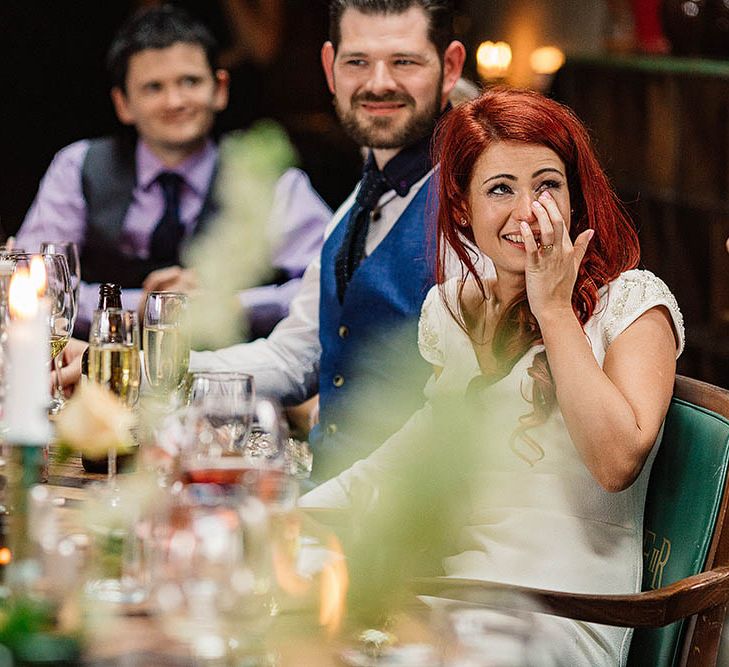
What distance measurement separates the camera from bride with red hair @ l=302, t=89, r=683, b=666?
163 centimetres

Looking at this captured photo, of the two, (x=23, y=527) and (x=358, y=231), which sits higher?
(x=358, y=231)

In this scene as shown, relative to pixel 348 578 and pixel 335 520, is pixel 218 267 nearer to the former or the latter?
pixel 335 520

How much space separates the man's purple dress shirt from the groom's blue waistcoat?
145 centimetres

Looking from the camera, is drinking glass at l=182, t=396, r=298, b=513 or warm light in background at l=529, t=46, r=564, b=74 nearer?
drinking glass at l=182, t=396, r=298, b=513

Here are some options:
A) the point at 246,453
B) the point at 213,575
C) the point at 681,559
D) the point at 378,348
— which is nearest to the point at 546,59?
the point at 378,348

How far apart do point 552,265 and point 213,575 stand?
2.70 feet

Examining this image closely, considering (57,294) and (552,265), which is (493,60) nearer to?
(57,294)

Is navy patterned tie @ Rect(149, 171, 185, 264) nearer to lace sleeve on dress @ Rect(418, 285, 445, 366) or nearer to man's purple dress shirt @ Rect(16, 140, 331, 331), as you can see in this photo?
man's purple dress shirt @ Rect(16, 140, 331, 331)

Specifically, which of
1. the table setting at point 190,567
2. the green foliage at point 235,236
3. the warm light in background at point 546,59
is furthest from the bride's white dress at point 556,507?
the warm light in background at point 546,59

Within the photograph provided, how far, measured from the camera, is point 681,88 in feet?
16.6

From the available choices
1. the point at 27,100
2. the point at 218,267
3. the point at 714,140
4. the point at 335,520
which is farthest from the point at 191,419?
the point at 27,100

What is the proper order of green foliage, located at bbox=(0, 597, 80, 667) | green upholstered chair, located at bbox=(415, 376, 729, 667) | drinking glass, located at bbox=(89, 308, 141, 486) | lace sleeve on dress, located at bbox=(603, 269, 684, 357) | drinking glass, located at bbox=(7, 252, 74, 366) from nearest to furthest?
green foliage, located at bbox=(0, 597, 80, 667) → green upholstered chair, located at bbox=(415, 376, 729, 667) → drinking glass, located at bbox=(89, 308, 141, 486) → lace sleeve on dress, located at bbox=(603, 269, 684, 357) → drinking glass, located at bbox=(7, 252, 74, 366)

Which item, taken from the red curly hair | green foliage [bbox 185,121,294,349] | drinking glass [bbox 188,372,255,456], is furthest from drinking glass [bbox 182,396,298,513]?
green foliage [bbox 185,121,294,349]

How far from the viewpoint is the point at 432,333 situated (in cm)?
205
